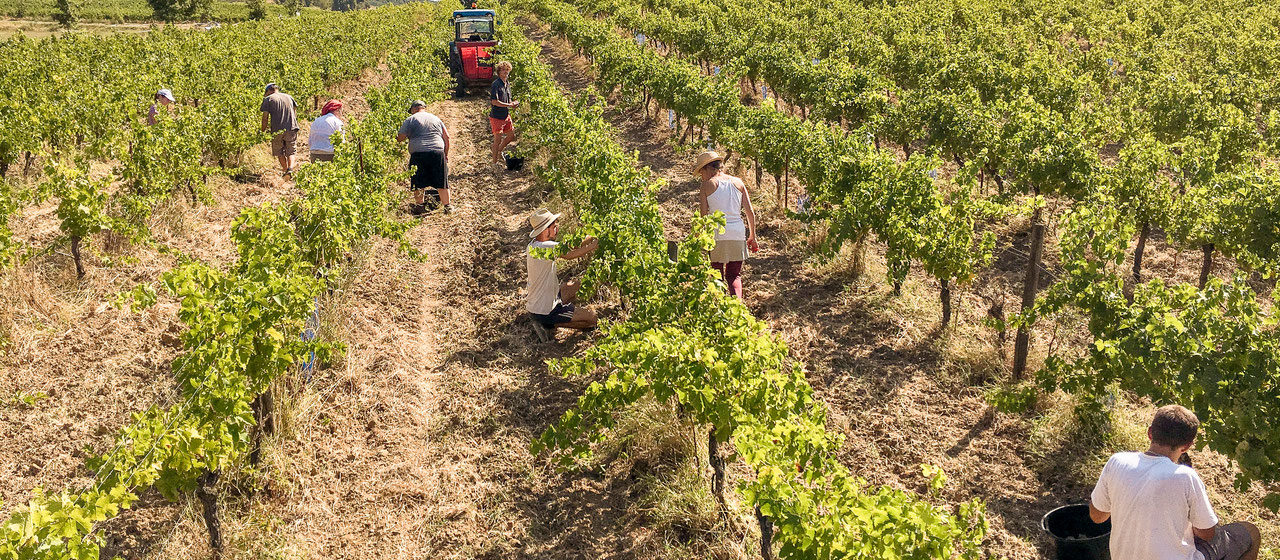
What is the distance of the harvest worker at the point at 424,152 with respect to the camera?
9.34 metres

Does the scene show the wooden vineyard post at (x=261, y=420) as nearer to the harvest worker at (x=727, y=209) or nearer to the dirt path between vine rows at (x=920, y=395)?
the harvest worker at (x=727, y=209)

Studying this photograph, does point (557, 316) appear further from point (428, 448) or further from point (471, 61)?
point (471, 61)

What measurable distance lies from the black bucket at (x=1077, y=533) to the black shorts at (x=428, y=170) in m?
A: 7.27

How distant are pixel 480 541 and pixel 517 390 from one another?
5.41 feet

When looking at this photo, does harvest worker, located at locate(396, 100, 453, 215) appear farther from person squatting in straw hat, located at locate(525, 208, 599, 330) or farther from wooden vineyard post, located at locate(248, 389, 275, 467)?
wooden vineyard post, located at locate(248, 389, 275, 467)

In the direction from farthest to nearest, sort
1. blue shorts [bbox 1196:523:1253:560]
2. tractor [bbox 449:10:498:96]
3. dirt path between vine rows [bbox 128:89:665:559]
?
tractor [bbox 449:10:498:96], dirt path between vine rows [bbox 128:89:665:559], blue shorts [bbox 1196:523:1253:560]

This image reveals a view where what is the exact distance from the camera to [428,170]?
379 inches

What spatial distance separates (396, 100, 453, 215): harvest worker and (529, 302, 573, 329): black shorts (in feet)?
9.76

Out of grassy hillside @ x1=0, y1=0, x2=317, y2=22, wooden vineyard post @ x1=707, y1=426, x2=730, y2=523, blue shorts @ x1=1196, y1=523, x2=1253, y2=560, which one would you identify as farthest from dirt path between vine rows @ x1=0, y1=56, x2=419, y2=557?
grassy hillside @ x1=0, y1=0, x2=317, y2=22

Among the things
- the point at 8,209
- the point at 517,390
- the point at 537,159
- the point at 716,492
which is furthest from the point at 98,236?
the point at 716,492

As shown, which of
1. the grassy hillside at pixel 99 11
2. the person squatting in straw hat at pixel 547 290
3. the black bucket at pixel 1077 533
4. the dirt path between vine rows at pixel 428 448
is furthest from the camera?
the grassy hillside at pixel 99 11

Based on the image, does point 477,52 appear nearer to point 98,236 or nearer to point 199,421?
point 98,236

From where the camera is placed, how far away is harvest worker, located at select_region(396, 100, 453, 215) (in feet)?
30.7

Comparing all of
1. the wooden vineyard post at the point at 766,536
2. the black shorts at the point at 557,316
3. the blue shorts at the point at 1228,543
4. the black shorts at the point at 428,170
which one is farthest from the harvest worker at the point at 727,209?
the black shorts at the point at 428,170
